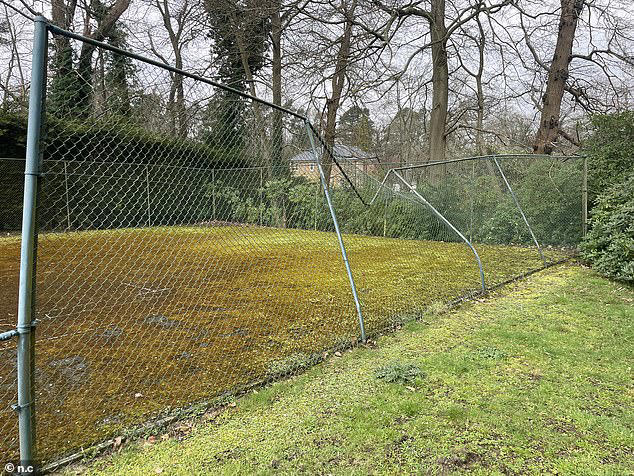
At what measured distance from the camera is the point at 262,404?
2080mm

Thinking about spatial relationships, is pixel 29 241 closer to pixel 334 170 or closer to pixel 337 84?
pixel 334 170

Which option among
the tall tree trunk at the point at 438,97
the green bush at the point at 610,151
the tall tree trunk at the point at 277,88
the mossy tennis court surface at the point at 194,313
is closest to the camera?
the mossy tennis court surface at the point at 194,313

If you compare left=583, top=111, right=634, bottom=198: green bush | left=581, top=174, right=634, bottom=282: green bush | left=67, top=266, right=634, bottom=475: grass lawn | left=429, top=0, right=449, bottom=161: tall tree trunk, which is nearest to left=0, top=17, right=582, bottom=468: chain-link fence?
left=67, top=266, right=634, bottom=475: grass lawn

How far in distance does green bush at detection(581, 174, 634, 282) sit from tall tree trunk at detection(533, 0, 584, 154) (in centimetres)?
321

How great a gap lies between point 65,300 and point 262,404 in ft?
10.9

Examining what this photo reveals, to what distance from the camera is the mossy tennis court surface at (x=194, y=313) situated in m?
2.14

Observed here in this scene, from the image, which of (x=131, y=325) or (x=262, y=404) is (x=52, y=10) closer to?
(x=131, y=325)

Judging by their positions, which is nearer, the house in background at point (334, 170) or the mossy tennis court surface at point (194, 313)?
the mossy tennis court surface at point (194, 313)

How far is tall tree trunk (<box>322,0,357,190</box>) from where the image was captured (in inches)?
336

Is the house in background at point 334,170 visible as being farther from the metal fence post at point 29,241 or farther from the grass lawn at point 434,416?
the metal fence post at point 29,241

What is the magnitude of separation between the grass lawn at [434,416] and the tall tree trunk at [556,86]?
7319 millimetres

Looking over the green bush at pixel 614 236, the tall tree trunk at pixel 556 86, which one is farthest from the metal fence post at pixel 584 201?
the tall tree trunk at pixel 556 86

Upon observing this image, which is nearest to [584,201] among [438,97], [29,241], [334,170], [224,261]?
[438,97]

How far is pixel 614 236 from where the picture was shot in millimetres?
5098
